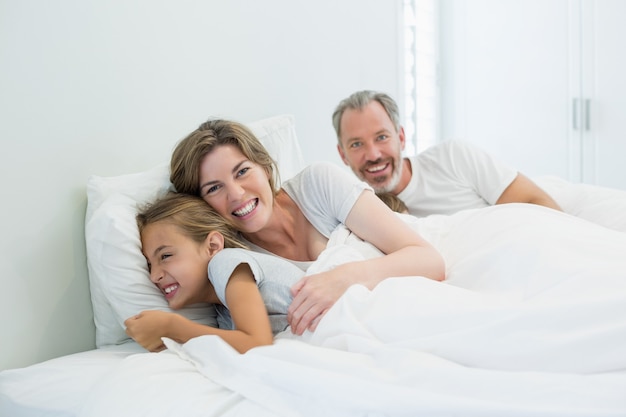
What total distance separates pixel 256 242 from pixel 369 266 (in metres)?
0.37

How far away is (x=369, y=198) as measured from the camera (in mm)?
1411

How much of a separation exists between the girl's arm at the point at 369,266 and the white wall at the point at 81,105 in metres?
0.51

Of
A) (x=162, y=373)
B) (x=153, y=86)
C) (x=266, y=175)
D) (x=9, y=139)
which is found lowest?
(x=162, y=373)

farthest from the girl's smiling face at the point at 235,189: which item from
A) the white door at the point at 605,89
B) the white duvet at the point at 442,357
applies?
the white door at the point at 605,89

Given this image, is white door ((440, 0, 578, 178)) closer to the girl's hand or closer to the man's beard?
the man's beard

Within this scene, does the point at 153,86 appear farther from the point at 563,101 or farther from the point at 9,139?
the point at 563,101

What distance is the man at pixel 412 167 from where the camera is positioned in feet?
6.70

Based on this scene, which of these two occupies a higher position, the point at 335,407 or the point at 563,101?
the point at 563,101

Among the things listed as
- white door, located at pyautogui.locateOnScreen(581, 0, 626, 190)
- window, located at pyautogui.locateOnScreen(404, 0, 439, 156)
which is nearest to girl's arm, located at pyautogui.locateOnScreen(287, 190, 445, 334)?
window, located at pyautogui.locateOnScreen(404, 0, 439, 156)

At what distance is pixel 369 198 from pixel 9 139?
0.78 meters

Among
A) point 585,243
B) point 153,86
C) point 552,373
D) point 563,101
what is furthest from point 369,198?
point 563,101

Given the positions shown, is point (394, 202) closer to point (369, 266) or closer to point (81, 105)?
point (369, 266)

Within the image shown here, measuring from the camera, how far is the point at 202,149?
4.50 feet

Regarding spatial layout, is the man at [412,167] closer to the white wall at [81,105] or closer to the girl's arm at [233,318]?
the white wall at [81,105]
